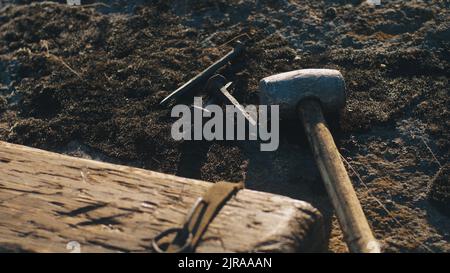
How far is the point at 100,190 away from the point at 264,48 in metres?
2.38

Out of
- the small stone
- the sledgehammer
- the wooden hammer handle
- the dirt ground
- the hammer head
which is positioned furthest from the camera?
the small stone

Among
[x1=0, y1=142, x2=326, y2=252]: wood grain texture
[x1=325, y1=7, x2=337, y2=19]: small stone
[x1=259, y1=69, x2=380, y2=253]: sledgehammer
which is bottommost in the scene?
[x1=0, y1=142, x2=326, y2=252]: wood grain texture

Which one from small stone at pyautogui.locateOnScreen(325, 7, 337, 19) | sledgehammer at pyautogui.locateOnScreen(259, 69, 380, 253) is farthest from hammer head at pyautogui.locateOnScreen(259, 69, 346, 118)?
small stone at pyautogui.locateOnScreen(325, 7, 337, 19)

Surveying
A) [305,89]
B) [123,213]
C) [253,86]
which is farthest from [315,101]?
[123,213]

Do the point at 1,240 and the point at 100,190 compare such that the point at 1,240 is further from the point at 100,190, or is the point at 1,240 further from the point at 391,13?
the point at 391,13

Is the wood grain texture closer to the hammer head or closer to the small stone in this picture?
the hammer head

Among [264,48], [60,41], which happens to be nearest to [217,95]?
[264,48]

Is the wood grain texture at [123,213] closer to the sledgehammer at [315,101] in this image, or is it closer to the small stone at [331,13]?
the sledgehammer at [315,101]

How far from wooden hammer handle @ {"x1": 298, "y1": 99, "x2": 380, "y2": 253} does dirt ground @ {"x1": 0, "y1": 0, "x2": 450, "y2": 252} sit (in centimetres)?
31

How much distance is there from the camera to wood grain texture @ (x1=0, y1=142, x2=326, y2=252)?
2.93 meters

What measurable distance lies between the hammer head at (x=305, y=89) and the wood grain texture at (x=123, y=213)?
1.11 m

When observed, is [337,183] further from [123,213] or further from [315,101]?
[123,213]

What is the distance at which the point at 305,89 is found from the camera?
13.5 feet

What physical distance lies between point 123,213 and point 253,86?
2035 millimetres
